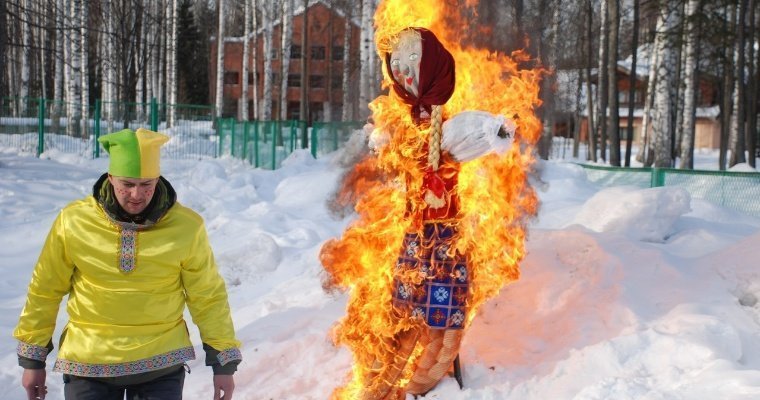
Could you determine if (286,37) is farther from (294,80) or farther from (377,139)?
(294,80)

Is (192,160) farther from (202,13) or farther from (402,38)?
(202,13)

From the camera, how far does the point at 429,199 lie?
15.4 ft

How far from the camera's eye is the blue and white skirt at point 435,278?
4.68 metres

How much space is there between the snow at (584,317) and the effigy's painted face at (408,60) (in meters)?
1.13

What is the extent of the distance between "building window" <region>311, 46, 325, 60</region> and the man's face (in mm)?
46463

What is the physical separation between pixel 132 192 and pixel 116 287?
38 centimetres

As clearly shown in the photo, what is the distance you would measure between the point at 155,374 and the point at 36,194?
11.7 metres

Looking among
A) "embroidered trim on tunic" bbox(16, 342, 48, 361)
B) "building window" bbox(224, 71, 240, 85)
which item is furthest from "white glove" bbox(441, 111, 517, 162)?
"building window" bbox(224, 71, 240, 85)

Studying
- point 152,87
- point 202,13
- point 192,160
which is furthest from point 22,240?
point 202,13

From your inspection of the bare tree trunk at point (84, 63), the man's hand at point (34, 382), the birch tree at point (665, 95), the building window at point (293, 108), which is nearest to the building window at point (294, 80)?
the building window at point (293, 108)

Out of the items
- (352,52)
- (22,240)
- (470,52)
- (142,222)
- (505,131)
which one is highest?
(352,52)

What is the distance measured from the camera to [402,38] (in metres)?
4.73

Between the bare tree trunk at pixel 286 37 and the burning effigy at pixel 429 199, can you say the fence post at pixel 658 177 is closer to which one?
the burning effigy at pixel 429 199

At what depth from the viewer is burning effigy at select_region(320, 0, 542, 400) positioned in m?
4.67
